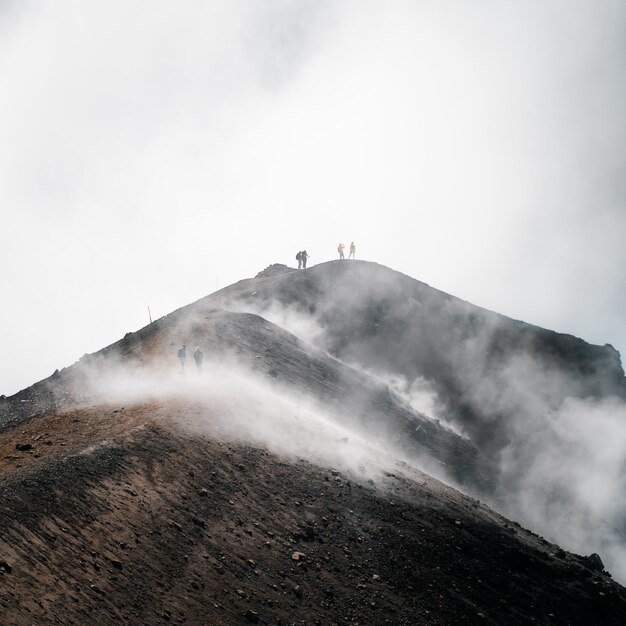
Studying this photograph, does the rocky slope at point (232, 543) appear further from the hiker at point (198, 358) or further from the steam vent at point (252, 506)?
the hiker at point (198, 358)

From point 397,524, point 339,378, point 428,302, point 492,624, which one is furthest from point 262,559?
point 428,302

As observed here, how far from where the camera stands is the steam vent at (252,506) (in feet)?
43.5

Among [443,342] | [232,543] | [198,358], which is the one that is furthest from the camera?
[443,342]

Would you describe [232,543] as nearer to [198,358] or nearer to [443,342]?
[198,358]

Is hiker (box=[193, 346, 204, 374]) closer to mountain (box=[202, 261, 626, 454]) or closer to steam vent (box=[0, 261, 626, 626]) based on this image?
steam vent (box=[0, 261, 626, 626])

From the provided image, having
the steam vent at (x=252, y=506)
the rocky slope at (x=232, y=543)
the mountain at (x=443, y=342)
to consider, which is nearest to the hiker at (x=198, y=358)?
the steam vent at (x=252, y=506)

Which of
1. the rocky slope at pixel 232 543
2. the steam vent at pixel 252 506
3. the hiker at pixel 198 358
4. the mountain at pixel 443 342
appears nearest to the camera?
the rocky slope at pixel 232 543

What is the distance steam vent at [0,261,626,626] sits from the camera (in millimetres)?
13250

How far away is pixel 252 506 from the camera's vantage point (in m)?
17.5

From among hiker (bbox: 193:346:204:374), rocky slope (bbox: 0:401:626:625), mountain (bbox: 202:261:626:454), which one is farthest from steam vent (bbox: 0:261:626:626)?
mountain (bbox: 202:261:626:454)

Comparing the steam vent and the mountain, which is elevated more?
the steam vent

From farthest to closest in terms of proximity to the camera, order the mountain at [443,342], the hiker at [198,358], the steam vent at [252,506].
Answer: the mountain at [443,342], the hiker at [198,358], the steam vent at [252,506]

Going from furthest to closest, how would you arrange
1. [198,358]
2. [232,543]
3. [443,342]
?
[443,342], [198,358], [232,543]

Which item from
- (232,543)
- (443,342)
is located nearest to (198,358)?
(232,543)
